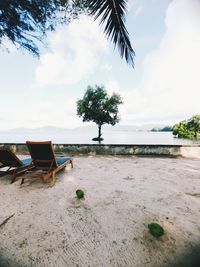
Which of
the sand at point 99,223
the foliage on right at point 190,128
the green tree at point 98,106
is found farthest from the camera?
the foliage on right at point 190,128

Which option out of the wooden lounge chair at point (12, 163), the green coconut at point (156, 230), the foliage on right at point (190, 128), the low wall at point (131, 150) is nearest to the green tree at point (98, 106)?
the low wall at point (131, 150)

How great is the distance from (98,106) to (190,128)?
40637 mm

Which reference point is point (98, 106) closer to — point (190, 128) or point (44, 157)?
point (44, 157)

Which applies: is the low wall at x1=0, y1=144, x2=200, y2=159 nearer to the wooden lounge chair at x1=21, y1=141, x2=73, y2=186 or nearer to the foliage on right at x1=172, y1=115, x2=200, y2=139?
the wooden lounge chair at x1=21, y1=141, x2=73, y2=186

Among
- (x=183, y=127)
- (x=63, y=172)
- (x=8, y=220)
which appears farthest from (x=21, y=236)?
(x=183, y=127)

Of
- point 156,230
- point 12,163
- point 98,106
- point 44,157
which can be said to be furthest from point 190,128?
point 156,230

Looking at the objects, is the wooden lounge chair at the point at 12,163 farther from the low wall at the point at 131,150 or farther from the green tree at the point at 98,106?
the green tree at the point at 98,106

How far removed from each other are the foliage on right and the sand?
5699 cm

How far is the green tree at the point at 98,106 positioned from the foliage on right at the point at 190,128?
1401 inches

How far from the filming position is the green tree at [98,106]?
2909 centimetres

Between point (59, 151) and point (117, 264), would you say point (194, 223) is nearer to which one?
point (117, 264)

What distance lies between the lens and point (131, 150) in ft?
26.3

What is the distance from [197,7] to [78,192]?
3.13 m

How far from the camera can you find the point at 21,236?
2070mm
